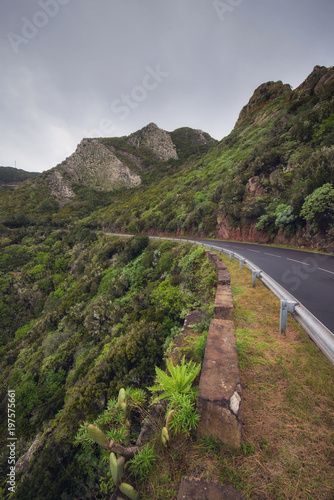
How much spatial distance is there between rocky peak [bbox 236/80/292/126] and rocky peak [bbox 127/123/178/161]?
5064 centimetres

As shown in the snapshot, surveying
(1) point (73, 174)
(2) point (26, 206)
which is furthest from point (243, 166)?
(1) point (73, 174)

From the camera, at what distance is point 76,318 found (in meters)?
13.7

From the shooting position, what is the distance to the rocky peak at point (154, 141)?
10138 centimetres

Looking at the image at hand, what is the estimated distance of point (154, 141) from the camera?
340 ft

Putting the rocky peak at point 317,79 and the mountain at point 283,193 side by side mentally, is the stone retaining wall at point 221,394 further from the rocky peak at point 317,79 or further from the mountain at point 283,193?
the rocky peak at point 317,79

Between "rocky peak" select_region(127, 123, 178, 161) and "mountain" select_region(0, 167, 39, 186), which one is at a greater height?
"rocky peak" select_region(127, 123, 178, 161)

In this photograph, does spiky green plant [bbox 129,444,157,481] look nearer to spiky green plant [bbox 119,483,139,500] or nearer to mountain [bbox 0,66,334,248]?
spiky green plant [bbox 119,483,139,500]

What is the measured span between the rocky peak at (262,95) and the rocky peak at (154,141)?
50642 millimetres

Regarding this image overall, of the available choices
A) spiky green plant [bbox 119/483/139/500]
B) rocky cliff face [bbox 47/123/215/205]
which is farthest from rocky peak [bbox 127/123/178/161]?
spiky green plant [bbox 119/483/139/500]

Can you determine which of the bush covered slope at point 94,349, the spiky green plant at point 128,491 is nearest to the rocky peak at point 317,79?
the bush covered slope at point 94,349

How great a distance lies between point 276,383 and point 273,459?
991mm

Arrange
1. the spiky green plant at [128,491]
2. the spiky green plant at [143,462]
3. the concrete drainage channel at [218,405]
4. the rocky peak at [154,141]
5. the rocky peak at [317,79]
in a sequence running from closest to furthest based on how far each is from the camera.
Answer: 1. the concrete drainage channel at [218,405]
2. the spiky green plant at [128,491]
3. the spiky green plant at [143,462]
4. the rocky peak at [317,79]
5. the rocky peak at [154,141]

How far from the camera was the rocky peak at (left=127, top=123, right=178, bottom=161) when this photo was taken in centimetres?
10138

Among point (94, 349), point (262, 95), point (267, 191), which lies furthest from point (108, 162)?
point (94, 349)
